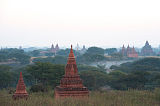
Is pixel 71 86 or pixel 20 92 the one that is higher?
pixel 71 86

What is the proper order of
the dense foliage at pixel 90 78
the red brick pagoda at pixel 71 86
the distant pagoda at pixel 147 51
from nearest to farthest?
1. the red brick pagoda at pixel 71 86
2. the dense foliage at pixel 90 78
3. the distant pagoda at pixel 147 51

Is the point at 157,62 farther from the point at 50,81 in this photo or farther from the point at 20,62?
the point at 50,81

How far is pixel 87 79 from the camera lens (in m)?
54.4

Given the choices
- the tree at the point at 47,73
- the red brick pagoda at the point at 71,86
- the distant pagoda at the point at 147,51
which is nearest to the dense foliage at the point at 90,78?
the tree at the point at 47,73

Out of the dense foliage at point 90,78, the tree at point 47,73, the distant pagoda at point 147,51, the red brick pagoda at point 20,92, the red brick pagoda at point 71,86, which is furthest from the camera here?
the distant pagoda at point 147,51

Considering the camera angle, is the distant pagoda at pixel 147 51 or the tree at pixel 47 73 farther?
the distant pagoda at pixel 147 51

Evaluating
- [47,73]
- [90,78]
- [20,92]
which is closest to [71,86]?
[20,92]

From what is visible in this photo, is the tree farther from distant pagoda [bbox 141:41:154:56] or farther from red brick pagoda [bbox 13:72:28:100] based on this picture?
distant pagoda [bbox 141:41:154:56]

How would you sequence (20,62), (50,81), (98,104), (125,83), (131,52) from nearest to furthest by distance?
(98,104) → (50,81) → (125,83) → (20,62) → (131,52)

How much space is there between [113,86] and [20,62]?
45.0 m

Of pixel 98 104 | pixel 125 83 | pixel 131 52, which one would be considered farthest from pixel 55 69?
pixel 131 52

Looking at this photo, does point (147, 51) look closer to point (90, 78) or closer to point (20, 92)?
point (90, 78)

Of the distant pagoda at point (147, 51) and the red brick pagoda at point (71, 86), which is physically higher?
the distant pagoda at point (147, 51)

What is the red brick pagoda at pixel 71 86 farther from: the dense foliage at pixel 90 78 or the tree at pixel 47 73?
the tree at pixel 47 73
